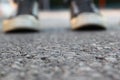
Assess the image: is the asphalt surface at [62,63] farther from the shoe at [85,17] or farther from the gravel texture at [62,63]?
the shoe at [85,17]

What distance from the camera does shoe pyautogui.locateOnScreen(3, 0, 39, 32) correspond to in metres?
1.14

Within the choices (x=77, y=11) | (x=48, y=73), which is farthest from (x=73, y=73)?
(x=77, y=11)

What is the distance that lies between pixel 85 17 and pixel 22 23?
9.7 inches

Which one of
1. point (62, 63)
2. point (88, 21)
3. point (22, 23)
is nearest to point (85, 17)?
point (88, 21)

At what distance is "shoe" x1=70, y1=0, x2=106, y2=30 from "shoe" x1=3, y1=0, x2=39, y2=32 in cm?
16

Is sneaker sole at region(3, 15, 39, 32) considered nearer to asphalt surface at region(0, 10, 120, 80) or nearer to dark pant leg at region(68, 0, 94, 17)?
dark pant leg at region(68, 0, 94, 17)

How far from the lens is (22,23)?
1.14m

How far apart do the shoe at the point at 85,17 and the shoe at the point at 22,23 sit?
162 millimetres

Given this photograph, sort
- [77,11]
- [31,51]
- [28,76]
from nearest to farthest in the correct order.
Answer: [28,76] < [31,51] < [77,11]

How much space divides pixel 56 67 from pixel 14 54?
172 mm

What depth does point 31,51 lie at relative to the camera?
0.69m

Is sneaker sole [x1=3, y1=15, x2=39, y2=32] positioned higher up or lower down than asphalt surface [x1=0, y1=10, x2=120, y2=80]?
higher up

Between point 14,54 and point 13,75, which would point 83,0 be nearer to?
point 14,54

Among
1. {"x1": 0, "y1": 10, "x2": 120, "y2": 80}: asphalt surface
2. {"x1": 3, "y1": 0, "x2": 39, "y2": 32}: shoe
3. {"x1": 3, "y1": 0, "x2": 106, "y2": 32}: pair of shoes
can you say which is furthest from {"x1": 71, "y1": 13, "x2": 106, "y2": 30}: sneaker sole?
{"x1": 0, "y1": 10, "x2": 120, "y2": 80}: asphalt surface
